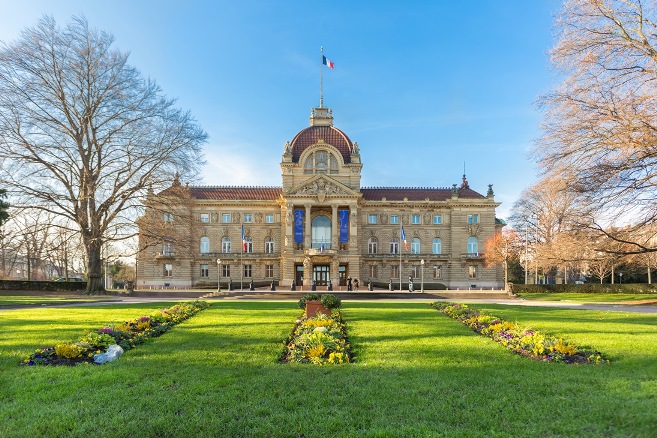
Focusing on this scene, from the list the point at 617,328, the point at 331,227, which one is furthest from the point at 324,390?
the point at 331,227

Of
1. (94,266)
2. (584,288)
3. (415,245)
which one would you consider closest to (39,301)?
(94,266)

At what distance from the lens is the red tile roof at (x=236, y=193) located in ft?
204

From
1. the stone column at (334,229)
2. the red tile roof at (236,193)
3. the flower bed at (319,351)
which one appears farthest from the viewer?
the red tile roof at (236,193)

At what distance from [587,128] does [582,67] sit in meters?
2.98

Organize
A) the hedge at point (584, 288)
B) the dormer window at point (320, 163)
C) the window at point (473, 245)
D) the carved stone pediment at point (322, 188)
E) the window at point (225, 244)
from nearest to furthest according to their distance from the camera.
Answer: the hedge at point (584, 288) → the carved stone pediment at point (322, 188) → the dormer window at point (320, 163) → the window at point (225, 244) → the window at point (473, 245)

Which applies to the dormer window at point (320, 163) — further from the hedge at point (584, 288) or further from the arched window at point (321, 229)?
the hedge at point (584, 288)

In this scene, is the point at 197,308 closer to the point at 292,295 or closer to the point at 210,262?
the point at 292,295

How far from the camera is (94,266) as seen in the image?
37.9 meters

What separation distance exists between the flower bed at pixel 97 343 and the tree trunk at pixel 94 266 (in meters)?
23.8

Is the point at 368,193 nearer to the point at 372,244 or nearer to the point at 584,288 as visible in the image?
the point at 372,244

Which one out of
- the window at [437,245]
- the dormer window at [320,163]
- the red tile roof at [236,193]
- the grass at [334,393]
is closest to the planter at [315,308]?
the grass at [334,393]

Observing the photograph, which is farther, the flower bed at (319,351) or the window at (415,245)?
the window at (415,245)

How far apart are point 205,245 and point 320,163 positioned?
67.7 ft

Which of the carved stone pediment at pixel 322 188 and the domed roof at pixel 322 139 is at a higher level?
the domed roof at pixel 322 139
